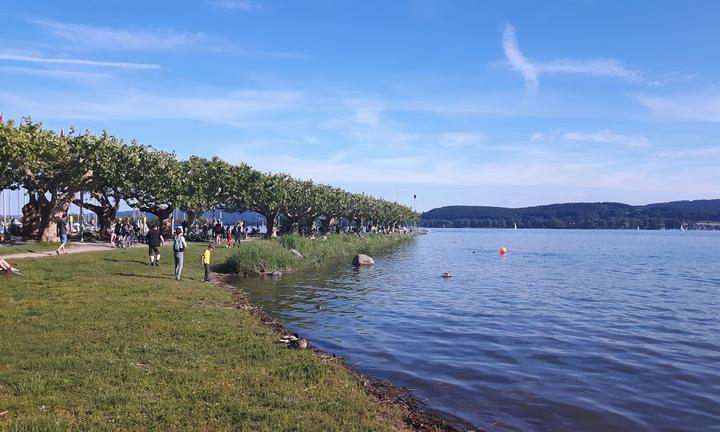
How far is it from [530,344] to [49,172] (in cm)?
3419

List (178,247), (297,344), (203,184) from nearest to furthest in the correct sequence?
(297,344), (178,247), (203,184)

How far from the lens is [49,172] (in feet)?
127

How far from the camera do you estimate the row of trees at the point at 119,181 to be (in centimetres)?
3569

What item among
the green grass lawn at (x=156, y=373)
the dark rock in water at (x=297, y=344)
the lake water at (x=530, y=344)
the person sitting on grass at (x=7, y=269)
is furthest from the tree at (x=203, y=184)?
the dark rock in water at (x=297, y=344)

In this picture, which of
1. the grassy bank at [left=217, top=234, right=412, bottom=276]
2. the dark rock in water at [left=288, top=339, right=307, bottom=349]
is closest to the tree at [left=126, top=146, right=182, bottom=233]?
the grassy bank at [left=217, top=234, right=412, bottom=276]

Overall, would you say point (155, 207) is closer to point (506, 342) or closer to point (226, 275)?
point (226, 275)

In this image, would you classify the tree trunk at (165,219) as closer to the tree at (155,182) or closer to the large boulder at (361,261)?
the tree at (155,182)

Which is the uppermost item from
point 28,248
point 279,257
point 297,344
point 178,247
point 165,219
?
point 165,219

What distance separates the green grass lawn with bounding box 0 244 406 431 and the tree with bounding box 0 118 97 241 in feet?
62.2

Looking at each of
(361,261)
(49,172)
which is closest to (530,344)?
(361,261)

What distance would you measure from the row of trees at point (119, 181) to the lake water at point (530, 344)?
53.2ft

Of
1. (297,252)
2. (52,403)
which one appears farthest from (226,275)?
(52,403)

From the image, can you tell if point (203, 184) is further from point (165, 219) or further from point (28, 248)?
point (28, 248)

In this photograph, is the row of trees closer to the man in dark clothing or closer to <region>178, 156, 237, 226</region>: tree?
<region>178, 156, 237, 226</region>: tree
